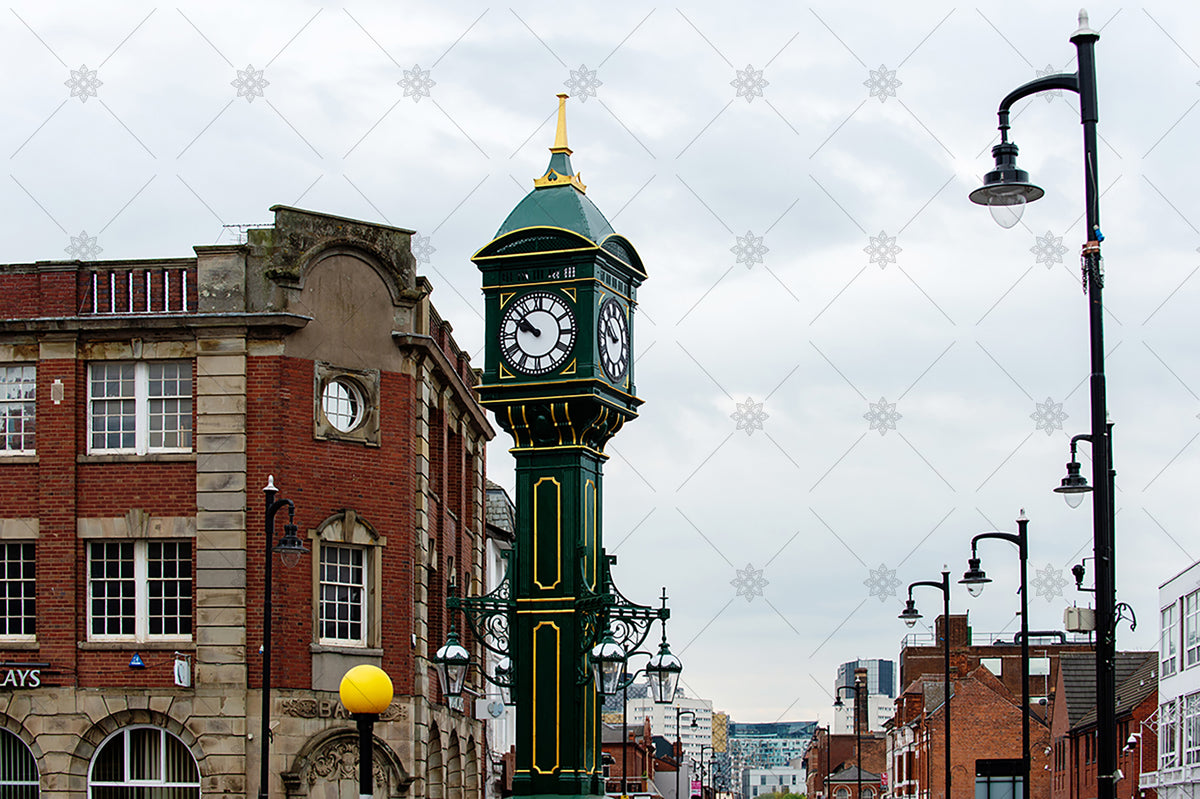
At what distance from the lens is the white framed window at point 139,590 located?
32531 mm

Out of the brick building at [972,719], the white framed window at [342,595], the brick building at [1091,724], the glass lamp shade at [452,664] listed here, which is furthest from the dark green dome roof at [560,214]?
the brick building at [972,719]

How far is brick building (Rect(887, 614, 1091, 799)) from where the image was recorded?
266 feet

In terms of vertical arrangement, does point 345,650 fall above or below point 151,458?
below

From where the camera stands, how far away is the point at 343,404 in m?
33.9

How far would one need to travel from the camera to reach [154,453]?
32781 millimetres

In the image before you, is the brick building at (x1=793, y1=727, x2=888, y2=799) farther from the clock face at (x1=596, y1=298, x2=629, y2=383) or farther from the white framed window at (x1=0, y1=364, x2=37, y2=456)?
the clock face at (x1=596, y1=298, x2=629, y2=383)

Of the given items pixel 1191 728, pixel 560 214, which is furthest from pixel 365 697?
pixel 1191 728

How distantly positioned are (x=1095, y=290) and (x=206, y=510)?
20912 mm

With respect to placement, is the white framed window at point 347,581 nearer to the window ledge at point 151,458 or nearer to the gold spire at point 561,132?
the window ledge at point 151,458

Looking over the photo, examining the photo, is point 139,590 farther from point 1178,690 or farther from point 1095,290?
point 1178,690

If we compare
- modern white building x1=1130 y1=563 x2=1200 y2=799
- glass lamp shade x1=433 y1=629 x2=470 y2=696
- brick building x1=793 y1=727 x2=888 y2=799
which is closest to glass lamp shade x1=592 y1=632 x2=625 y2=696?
glass lamp shade x1=433 y1=629 x2=470 y2=696

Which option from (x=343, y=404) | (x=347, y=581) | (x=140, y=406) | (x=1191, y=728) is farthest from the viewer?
(x=1191, y=728)

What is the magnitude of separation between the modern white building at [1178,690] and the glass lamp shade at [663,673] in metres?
32.2

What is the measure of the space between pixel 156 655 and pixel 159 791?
8.30 feet
